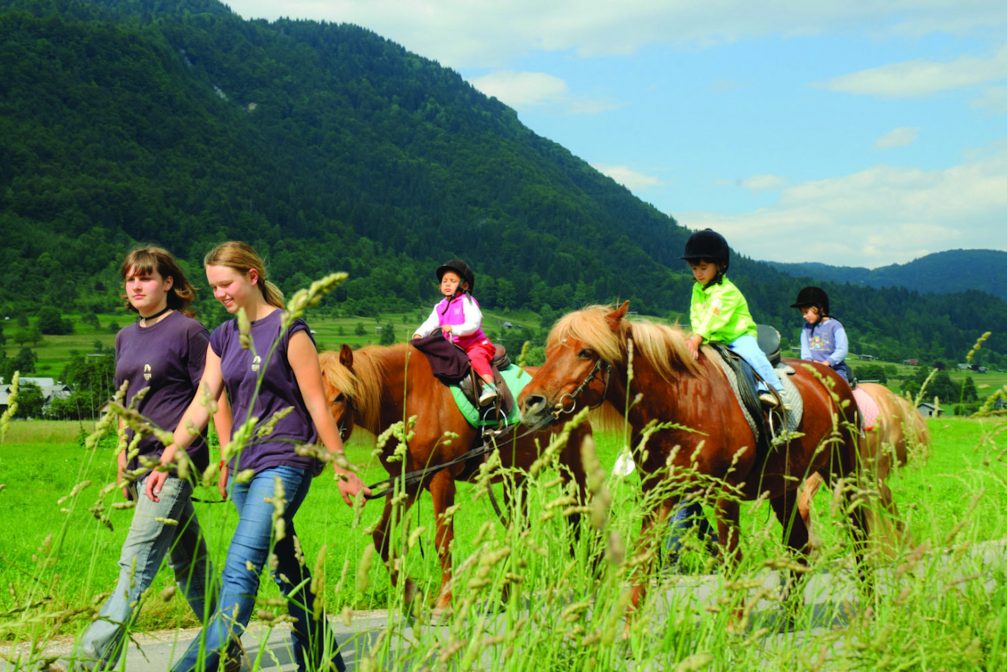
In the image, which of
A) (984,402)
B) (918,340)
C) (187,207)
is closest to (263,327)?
(984,402)

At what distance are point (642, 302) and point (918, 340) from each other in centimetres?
5037

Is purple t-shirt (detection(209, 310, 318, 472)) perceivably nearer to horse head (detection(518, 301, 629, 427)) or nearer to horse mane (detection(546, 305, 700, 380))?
horse head (detection(518, 301, 629, 427))

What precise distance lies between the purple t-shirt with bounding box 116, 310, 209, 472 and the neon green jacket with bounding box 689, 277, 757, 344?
3160 millimetres

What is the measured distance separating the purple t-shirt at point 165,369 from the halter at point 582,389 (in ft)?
6.38

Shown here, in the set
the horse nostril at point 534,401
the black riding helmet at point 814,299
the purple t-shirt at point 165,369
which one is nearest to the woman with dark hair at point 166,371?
the purple t-shirt at point 165,369

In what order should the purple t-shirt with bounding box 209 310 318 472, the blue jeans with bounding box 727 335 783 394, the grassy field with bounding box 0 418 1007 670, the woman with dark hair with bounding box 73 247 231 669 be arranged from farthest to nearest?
the blue jeans with bounding box 727 335 783 394, the woman with dark hair with bounding box 73 247 231 669, the purple t-shirt with bounding box 209 310 318 472, the grassy field with bounding box 0 418 1007 670

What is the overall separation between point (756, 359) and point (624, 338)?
3.33ft

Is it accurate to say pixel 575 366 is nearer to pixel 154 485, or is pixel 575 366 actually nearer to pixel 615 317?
pixel 615 317

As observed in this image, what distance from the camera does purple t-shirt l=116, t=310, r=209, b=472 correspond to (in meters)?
4.23

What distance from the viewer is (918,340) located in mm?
166000

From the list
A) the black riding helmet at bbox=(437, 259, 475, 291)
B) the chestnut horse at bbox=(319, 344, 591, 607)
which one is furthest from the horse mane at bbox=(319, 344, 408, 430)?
the black riding helmet at bbox=(437, 259, 475, 291)

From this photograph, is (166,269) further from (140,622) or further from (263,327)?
(140,622)

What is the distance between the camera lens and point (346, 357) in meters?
6.43

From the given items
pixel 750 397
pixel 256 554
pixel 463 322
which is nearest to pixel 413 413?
pixel 463 322
